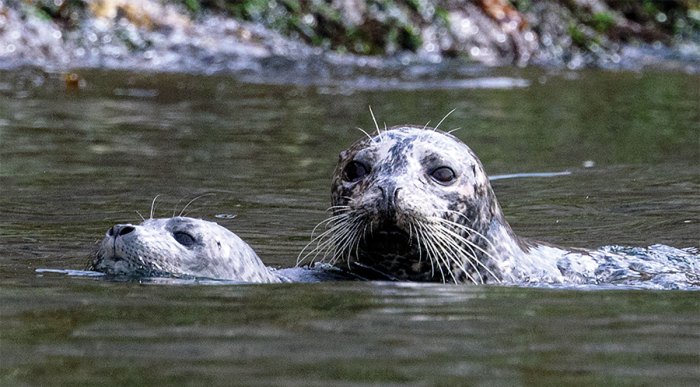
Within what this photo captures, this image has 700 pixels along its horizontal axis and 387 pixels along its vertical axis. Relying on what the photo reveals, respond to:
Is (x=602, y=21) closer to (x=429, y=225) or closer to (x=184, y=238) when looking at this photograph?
(x=429, y=225)

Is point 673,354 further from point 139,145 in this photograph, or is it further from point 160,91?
point 160,91

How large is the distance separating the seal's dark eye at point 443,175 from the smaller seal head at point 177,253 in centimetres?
97

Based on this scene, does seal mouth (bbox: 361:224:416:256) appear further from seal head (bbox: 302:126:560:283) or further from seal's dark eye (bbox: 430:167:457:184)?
seal's dark eye (bbox: 430:167:457:184)

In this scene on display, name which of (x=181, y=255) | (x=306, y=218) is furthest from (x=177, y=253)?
(x=306, y=218)

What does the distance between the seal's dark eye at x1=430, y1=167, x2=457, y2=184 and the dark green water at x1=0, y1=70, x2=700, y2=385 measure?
45.5 inches

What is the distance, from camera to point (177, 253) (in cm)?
623

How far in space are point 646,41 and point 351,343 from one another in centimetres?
1922

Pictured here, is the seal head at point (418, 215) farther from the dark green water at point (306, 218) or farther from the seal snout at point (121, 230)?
the seal snout at point (121, 230)

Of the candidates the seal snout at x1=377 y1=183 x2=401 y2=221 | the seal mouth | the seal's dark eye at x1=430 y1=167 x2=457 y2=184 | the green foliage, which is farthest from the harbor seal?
the green foliage

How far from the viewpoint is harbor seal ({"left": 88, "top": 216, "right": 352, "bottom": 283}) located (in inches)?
240

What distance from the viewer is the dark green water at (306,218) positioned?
12.9ft

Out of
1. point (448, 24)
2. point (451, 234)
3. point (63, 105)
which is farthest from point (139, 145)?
point (448, 24)

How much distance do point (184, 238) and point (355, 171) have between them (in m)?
1.03

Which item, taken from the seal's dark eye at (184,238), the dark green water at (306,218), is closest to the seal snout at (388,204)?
the dark green water at (306,218)
